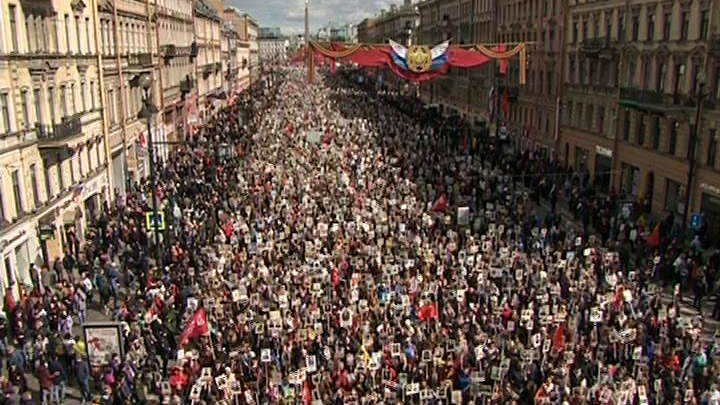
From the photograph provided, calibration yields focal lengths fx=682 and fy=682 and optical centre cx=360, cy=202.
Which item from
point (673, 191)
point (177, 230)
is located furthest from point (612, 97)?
point (177, 230)

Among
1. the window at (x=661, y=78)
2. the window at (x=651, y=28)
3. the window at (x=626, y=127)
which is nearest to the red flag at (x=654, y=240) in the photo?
the window at (x=661, y=78)

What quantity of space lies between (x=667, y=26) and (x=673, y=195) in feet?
28.2

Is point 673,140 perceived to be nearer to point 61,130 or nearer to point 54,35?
point 61,130

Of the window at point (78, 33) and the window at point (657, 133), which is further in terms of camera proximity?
the window at point (657, 133)

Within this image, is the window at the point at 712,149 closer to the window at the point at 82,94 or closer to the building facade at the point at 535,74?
the building facade at the point at 535,74

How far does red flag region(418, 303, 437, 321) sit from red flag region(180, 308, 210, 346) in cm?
583

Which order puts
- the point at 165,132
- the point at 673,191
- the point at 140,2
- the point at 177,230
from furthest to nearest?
1. the point at 165,132
2. the point at 140,2
3. the point at 673,191
4. the point at 177,230

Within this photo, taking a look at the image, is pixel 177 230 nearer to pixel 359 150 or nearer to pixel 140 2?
pixel 359 150

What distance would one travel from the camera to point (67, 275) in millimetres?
26016

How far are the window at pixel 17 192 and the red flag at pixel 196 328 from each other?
1136 cm

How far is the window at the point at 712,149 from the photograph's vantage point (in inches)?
1191

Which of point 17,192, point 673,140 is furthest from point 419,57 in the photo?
point 17,192

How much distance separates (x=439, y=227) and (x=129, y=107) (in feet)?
74.2

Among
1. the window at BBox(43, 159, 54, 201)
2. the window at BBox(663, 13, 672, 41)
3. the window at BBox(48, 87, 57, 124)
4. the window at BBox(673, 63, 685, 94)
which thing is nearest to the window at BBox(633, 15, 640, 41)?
the window at BBox(663, 13, 672, 41)
